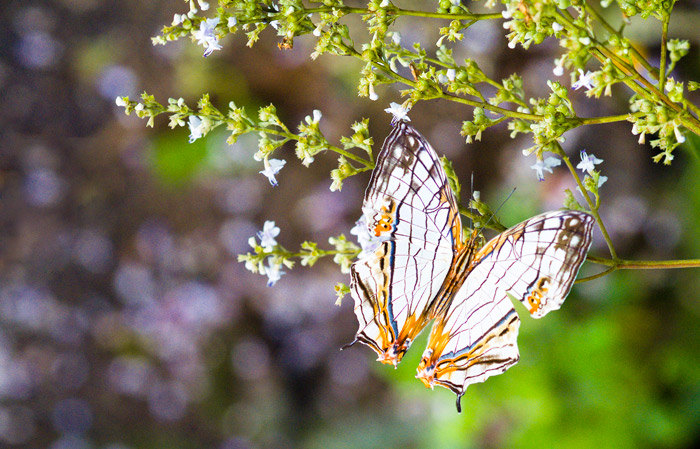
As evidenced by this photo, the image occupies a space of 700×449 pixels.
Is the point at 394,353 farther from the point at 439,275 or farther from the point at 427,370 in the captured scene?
the point at 439,275

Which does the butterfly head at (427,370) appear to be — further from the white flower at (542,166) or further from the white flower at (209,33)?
the white flower at (209,33)

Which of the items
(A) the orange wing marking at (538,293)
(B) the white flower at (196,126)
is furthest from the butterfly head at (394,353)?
(B) the white flower at (196,126)

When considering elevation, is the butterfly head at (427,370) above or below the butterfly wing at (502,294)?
below

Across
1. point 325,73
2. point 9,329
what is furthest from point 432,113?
→ point 9,329

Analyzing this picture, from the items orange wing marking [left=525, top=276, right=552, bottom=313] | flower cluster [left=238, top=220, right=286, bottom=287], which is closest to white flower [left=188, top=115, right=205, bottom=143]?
flower cluster [left=238, top=220, right=286, bottom=287]

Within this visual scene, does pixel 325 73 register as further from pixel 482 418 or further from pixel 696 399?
pixel 696 399

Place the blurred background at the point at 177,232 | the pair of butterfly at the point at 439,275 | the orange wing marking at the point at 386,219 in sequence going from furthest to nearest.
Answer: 1. the blurred background at the point at 177,232
2. the orange wing marking at the point at 386,219
3. the pair of butterfly at the point at 439,275
